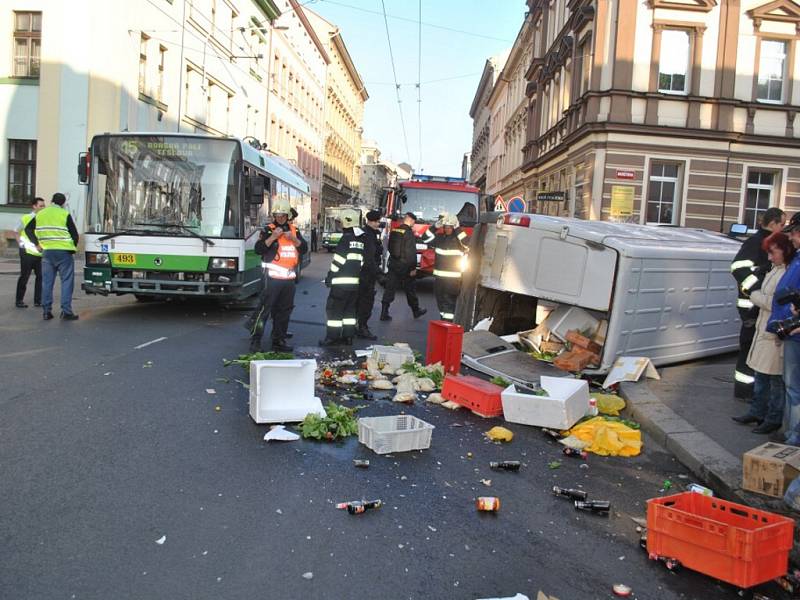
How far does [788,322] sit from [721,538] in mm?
2641

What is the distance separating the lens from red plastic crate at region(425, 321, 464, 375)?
793 centimetres

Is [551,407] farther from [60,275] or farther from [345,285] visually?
[60,275]

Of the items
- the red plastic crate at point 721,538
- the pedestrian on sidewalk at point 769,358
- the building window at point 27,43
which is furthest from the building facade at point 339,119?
the red plastic crate at point 721,538

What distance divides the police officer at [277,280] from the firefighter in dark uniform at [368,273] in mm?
1509

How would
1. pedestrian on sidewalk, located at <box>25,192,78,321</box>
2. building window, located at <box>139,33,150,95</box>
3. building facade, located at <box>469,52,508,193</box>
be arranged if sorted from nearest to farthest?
pedestrian on sidewalk, located at <box>25,192,78,321</box>, building window, located at <box>139,33,150,95</box>, building facade, located at <box>469,52,508,193</box>

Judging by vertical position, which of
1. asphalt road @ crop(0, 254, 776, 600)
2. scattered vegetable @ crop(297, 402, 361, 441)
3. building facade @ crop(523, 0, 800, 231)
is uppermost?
building facade @ crop(523, 0, 800, 231)

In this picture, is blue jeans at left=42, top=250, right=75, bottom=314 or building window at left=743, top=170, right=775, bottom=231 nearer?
blue jeans at left=42, top=250, right=75, bottom=314

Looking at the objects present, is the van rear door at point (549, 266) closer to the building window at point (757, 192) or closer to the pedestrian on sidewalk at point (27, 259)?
the pedestrian on sidewalk at point (27, 259)

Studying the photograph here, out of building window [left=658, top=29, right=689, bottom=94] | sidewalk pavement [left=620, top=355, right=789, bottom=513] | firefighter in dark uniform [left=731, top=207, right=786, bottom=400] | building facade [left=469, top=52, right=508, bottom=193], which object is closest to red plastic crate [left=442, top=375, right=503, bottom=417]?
sidewalk pavement [left=620, top=355, right=789, bottom=513]

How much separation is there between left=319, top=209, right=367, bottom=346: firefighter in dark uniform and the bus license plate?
3.30 metres

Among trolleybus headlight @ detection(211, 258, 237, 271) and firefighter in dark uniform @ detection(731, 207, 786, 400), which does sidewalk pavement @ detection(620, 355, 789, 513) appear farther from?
trolleybus headlight @ detection(211, 258, 237, 271)

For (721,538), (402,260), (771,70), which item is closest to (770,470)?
(721,538)

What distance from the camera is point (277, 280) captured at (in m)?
8.91

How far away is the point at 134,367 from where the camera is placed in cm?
752
